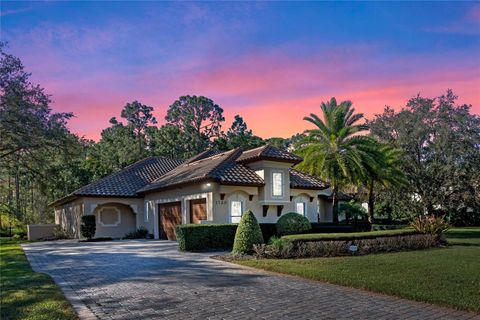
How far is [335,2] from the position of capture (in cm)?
1181

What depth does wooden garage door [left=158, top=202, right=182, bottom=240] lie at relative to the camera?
78.9 ft

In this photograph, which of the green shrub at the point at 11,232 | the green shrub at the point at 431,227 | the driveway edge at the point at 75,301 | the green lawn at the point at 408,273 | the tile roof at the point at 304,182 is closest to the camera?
the driveway edge at the point at 75,301

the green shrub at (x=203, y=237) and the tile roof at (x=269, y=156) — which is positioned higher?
the tile roof at (x=269, y=156)

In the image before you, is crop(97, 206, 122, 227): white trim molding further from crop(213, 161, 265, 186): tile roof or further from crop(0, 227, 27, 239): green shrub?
crop(0, 227, 27, 239): green shrub

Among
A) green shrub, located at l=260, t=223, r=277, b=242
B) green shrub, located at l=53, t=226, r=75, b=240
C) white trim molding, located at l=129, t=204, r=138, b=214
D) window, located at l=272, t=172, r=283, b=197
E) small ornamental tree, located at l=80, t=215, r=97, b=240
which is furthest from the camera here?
green shrub, located at l=53, t=226, r=75, b=240

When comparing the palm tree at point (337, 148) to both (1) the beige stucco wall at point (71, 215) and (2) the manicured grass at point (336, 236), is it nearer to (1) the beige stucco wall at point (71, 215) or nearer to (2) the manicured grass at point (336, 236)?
(2) the manicured grass at point (336, 236)

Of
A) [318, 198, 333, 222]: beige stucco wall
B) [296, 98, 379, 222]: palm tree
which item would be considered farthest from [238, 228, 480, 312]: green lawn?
[318, 198, 333, 222]: beige stucco wall

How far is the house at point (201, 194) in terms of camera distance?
851 inches

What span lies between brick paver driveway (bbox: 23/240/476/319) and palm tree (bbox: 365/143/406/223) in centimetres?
1714

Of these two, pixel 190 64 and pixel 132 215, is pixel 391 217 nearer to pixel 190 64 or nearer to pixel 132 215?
pixel 132 215

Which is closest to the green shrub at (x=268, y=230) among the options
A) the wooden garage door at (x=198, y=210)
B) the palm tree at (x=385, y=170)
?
the wooden garage door at (x=198, y=210)

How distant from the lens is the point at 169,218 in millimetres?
24938

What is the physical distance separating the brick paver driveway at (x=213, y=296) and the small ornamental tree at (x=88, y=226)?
43.0ft

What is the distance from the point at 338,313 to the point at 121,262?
8.79 metres
